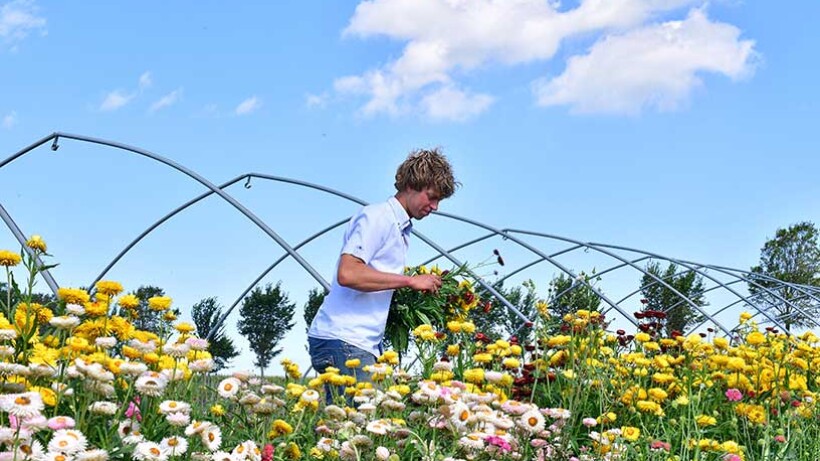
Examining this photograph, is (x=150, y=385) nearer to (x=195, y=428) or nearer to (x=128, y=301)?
(x=195, y=428)

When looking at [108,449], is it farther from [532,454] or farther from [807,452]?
[807,452]

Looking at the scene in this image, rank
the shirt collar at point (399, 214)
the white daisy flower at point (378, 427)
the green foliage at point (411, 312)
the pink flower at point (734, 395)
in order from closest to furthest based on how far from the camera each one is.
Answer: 1. the white daisy flower at point (378, 427)
2. the pink flower at point (734, 395)
3. the shirt collar at point (399, 214)
4. the green foliage at point (411, 312)

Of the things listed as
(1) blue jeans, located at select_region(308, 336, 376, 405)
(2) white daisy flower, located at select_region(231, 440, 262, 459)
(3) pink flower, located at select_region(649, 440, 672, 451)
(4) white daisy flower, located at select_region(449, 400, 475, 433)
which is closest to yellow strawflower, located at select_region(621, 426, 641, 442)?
(3) pink flower, located at select_region(649, 440, 672, 451)

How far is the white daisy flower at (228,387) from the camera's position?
272 cm

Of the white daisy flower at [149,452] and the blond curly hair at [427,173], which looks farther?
the blond curly hair at [427,173]

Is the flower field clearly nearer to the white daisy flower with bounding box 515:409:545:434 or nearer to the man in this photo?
the white daisy flower with bounding box 515:409:545:434

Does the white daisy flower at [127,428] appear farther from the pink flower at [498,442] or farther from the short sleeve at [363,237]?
the short sleeve at [363,237]

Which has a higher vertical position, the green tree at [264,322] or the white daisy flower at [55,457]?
the green tree at [264,322]

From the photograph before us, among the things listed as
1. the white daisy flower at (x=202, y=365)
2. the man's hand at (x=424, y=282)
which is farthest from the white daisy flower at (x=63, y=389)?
the man's hand at (x=424, y=282)

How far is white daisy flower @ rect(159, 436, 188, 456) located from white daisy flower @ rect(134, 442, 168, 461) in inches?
1.5

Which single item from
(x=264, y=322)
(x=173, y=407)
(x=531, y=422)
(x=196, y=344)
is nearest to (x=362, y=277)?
(x=196, y=344)

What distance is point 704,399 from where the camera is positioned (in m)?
4.02

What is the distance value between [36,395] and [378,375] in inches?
49.0

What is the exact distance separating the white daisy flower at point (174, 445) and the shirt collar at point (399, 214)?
1647 millimetres
